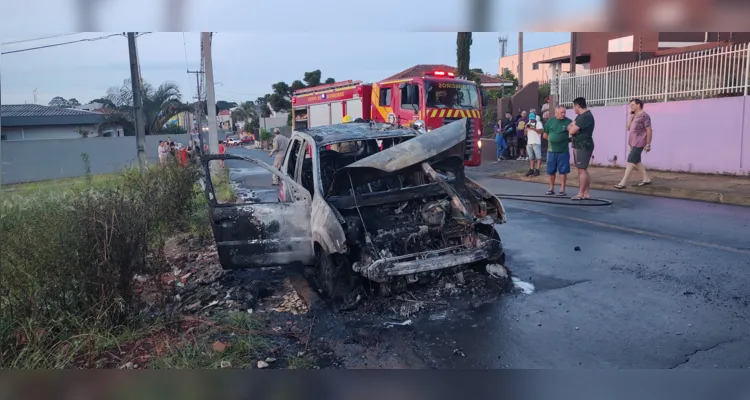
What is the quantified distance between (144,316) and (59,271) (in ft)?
2.43

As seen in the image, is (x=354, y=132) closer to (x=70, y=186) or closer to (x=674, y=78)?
(x=70, y=186)

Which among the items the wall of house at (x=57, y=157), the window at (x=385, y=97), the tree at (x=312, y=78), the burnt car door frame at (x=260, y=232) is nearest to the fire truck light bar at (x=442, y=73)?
the window at (x=385, y=97)

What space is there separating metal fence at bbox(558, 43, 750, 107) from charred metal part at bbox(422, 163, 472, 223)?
936 centimetres

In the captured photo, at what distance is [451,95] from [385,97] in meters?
2.08

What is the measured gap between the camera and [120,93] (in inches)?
682

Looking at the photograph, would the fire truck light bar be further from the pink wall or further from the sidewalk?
the pink wall

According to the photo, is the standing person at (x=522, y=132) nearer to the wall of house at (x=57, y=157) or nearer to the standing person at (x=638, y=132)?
the standing person at (x=638, y=132)

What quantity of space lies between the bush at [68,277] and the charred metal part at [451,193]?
8.30ft

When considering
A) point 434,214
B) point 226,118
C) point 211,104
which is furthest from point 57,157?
point 226,118

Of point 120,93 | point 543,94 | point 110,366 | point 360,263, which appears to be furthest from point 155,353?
point 543,94

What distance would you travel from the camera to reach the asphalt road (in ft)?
12.7

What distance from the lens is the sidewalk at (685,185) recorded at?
30.7ft

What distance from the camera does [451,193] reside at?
17.3ft

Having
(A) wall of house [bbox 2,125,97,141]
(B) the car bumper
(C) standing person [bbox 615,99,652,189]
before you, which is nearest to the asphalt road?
(B) the car bumper
